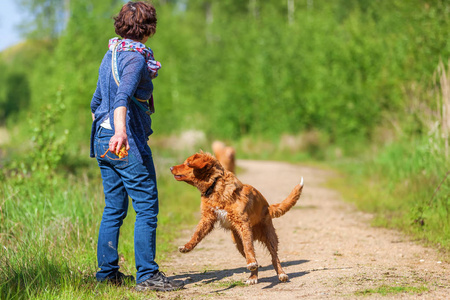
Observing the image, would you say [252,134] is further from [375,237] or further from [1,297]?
[1,297]

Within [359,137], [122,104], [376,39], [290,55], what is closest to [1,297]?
[122,104]

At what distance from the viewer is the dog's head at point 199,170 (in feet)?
16.0

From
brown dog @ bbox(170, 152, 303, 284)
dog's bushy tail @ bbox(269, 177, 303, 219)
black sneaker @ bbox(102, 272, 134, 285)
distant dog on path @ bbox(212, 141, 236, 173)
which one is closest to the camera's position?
black sneaker @ bbox(102, 272, 134, 285)

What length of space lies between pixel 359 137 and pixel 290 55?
6981mm

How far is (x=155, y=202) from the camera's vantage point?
15.3 feet

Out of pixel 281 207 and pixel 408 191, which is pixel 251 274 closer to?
pixel 281 207

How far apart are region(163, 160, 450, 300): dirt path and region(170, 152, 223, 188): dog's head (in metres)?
0.95

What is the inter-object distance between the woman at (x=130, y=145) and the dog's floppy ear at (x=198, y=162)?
378 mm

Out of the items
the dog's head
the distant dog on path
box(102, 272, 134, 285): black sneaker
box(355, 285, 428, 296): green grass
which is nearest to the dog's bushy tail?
the dog's head

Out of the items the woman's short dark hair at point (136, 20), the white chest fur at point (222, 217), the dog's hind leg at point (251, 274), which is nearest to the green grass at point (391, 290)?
the dog's hind leg at point (251, 274)

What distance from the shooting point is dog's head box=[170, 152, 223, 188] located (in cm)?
487

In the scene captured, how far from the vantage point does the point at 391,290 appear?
432 centimetres

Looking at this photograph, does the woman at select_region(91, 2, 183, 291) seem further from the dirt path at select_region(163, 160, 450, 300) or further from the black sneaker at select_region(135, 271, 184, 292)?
the dirt path at select_region(163, 160, 450, 300)

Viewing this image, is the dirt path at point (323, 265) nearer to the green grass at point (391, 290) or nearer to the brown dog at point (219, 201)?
the green grass at point (391, 290)
